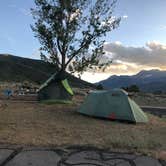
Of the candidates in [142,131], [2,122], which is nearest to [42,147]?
[2,122]

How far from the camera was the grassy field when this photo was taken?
8648 millimetres

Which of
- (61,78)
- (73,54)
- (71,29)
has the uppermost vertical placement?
(71,29)

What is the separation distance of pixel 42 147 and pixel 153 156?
2.39 m

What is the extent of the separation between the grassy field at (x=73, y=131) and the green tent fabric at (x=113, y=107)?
1.33 ft

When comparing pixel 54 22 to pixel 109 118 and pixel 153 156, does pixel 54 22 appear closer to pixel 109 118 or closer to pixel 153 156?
pixel 109 118

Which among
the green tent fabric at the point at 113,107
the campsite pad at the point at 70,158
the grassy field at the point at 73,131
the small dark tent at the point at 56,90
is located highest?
the small dark tent at the point at 56,90

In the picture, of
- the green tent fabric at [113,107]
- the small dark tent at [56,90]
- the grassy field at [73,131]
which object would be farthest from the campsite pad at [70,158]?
the small dark tent at [56,90]

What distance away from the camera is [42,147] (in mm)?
8117

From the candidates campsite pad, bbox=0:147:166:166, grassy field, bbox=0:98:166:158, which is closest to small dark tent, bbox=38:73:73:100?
grassy field, bbox=0:98:166:158

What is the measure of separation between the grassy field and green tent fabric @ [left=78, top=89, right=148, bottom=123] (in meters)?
0.40

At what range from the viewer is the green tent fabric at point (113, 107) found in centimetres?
1305

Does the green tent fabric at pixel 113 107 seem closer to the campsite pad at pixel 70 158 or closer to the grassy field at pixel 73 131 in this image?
the grassy field at pixel 73 131

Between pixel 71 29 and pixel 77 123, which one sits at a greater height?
pixel 71 29

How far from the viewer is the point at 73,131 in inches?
402
